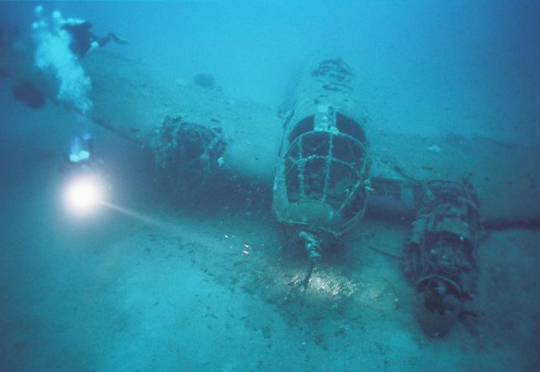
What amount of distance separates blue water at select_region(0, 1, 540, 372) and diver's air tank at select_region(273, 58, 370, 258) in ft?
4.97

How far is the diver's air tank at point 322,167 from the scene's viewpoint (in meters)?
4.98

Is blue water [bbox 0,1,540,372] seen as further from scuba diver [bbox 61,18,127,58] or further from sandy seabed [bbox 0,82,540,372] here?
scuba diver [bbox 61,18,127,58]

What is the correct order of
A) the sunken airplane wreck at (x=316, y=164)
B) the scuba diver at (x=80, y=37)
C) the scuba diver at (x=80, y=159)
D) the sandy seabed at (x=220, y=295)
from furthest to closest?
the scuba diver at (x=80, y=37), the scuba diver at (x=80, y=159), the sunken airplane wreck at (x=316, y=164), the sandy seabed at (x=220, y=295)

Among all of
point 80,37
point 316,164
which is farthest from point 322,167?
point 80,37

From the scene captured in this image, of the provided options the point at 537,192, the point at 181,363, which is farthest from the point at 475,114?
the point at 181,363

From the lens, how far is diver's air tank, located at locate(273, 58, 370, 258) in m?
4.98

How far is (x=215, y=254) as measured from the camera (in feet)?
20.5

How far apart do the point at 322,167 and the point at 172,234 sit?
402 cm

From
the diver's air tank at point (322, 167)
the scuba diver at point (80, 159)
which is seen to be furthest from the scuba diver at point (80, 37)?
the diver's air tank at point (322, 167)

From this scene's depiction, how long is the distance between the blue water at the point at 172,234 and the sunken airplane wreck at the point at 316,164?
2.84ft

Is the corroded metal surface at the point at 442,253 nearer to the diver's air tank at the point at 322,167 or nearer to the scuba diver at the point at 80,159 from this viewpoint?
the diver's air tank at the point at 322,167

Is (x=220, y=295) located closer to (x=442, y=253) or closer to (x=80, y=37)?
(x=442, y=253)

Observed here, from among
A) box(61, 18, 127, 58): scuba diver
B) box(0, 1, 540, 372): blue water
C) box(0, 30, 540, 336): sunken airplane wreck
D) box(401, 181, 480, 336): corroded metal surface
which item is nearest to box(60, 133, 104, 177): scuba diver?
box(0, 1, 540, 372): blue water

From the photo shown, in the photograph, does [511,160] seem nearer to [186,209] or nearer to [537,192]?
[537,192]
